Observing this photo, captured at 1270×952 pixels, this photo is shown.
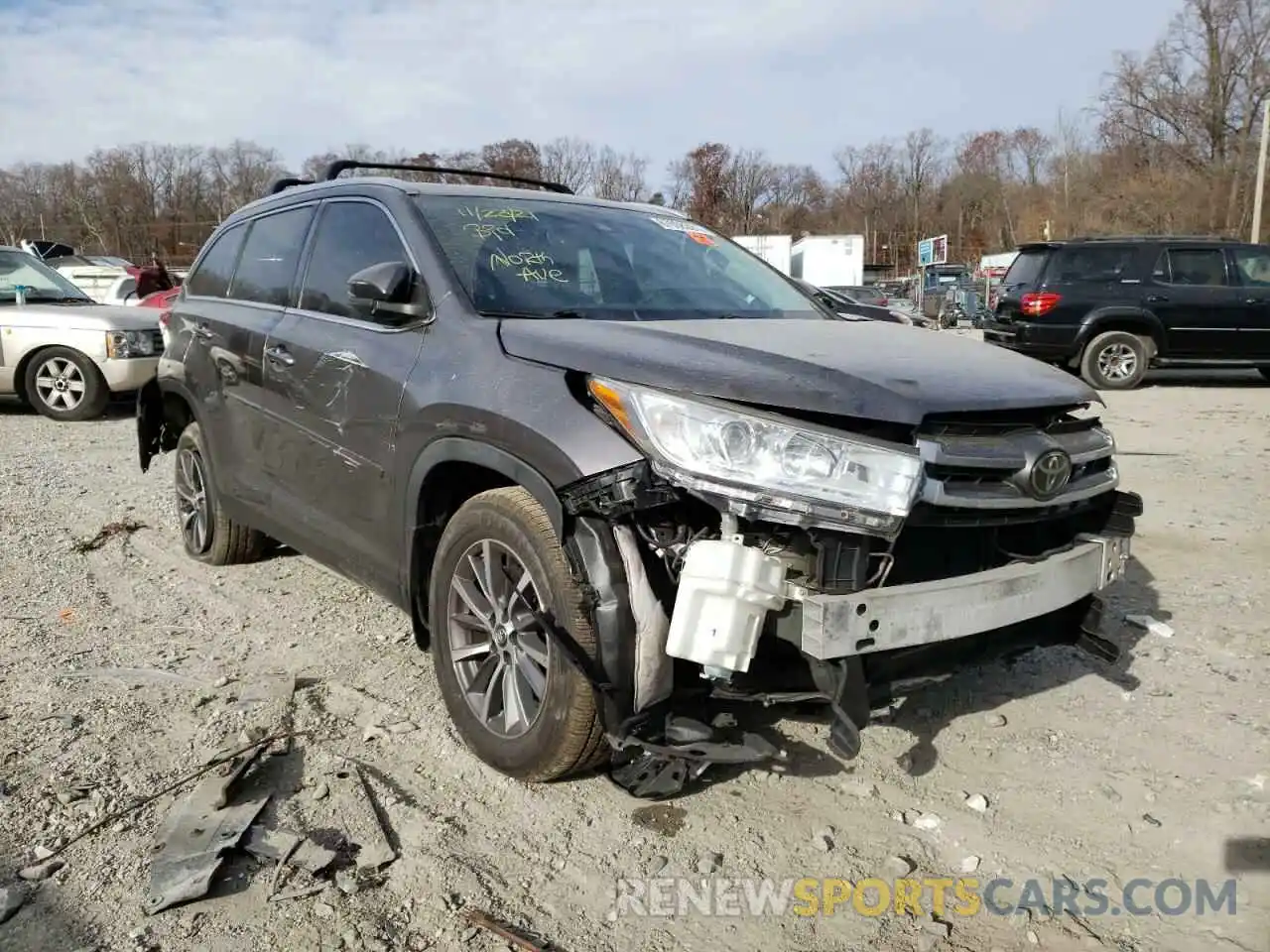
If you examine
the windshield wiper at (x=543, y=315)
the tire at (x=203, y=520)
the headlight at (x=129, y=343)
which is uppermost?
the windshield wiper at (x=543, y=315)

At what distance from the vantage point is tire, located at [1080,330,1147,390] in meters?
12.7

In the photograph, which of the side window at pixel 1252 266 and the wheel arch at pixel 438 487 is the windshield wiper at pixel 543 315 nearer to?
the wheel arch at pixel 438 487

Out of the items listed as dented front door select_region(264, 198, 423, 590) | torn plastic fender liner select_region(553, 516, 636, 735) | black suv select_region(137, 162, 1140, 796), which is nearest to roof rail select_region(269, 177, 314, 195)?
dented front door select_region(264, 198, 423, 590)

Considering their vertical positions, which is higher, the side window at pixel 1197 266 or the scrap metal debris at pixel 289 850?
the side window at pixel 1197 266

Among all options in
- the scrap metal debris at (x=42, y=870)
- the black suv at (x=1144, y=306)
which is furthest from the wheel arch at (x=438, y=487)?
the black suv at (x=1144, y=306)

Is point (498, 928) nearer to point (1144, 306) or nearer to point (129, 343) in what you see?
point (129, 343)

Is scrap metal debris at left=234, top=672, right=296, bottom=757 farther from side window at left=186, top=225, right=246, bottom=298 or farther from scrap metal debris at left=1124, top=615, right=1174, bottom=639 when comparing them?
scrap metal debris at left=1124, top=615, right=1174, bottom=639

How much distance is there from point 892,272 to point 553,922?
72.3 meters

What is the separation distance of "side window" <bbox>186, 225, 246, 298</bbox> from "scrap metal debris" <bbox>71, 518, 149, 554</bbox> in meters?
1.49

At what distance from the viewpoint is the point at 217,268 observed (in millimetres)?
4867

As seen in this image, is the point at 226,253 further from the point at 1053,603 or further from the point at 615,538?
the point at 1053,603

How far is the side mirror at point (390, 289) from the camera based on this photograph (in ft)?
10.0

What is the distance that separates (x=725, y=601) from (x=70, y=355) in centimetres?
950

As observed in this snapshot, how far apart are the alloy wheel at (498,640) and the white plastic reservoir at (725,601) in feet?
1.64
